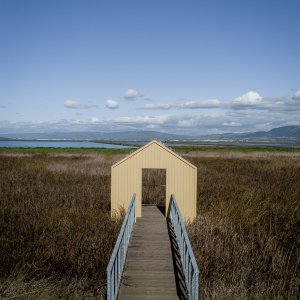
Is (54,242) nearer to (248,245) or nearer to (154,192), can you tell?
(248,245)

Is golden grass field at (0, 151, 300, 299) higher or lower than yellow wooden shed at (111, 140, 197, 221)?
lower

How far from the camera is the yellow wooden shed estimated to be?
1334 centimetres

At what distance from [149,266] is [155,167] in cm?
541

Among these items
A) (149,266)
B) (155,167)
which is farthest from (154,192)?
(149,266)

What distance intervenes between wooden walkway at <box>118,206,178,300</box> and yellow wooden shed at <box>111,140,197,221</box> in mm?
1362

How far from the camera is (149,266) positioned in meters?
8.48

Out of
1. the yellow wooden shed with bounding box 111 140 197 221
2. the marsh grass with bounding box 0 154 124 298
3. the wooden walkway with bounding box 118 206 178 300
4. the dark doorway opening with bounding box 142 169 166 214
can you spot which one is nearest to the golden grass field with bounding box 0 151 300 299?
the marsh grass with bounding box 0 154 124 298

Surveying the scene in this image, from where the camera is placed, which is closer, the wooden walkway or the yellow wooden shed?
the wooden walkway

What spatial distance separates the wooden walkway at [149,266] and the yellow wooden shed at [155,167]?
4.47 ft

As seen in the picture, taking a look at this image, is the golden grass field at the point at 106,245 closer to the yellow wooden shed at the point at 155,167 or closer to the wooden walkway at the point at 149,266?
the wooden walkway at the point at 149,266

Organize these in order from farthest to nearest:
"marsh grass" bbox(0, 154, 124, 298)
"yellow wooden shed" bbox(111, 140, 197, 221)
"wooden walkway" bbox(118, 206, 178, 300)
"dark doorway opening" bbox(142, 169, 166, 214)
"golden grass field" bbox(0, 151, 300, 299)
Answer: "dark doorway opening" bbox(142, 169, 166, 214) → "yellow wooden shed" bbox(111, 140, 197, 221) → "marsh grass" bbox(0, 154, 124, 298) → "golden grass field" bbox(0, 151, 300, 299) → "wooden walkway" bbox(118, 206, 178, 300)

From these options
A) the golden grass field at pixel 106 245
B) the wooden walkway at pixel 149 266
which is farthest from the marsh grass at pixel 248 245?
the wooden walkway at pixel 149 266

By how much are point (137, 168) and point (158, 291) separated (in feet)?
21.8

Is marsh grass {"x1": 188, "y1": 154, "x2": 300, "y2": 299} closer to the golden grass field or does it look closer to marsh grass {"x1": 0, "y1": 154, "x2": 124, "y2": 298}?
the golden grass field
